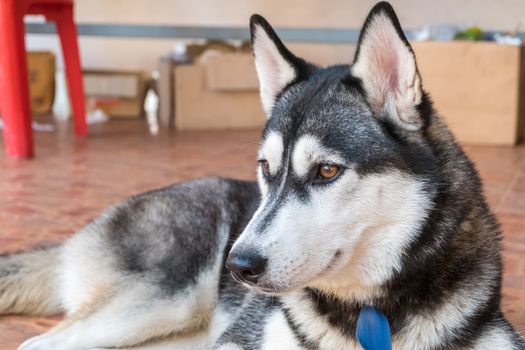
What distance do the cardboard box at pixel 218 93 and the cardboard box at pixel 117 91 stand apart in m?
0.81

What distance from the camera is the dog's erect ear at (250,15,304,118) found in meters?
2.43

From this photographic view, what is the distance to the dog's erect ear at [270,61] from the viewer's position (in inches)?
95.6

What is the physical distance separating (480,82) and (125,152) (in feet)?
11.0

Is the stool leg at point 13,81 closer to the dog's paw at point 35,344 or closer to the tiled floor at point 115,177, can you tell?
the tiled floor at point 115,177

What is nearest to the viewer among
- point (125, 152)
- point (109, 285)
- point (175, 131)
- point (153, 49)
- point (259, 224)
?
point (259, 224)

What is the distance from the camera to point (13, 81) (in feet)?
20.0

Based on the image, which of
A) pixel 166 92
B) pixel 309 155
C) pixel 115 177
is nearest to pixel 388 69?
pixel 309 155

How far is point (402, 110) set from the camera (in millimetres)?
2162

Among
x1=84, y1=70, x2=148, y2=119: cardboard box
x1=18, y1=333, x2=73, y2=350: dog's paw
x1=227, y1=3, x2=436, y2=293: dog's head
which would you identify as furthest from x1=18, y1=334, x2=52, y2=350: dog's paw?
x1=84, y1=70, x2=148, y2=119: cardboard box

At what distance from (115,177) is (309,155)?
12.5 feet

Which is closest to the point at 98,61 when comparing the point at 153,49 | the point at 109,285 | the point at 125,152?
the point at 153,49

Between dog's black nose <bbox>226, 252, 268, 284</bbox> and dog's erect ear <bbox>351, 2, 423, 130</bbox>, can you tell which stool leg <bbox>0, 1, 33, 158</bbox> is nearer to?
dog's erect ear <bbox>351, 2, 423, 130</bbox>

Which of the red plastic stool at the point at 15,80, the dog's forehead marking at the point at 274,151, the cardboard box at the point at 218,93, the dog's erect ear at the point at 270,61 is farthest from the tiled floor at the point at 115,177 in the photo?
the dog's forehead marking at the point at 274,151

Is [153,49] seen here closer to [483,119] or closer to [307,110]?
[483,119]
